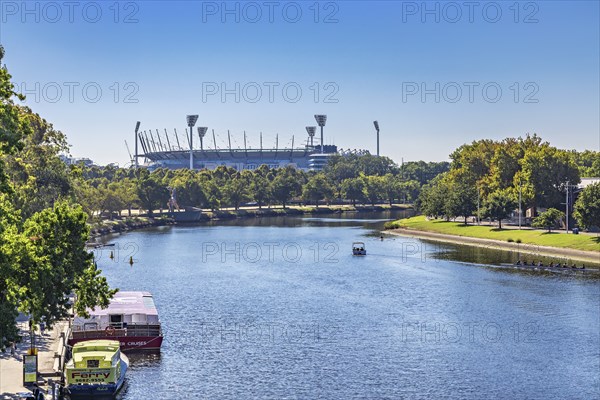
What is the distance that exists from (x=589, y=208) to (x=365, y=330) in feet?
284

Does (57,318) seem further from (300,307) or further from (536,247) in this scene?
(536,247)

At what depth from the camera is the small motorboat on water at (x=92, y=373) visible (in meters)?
58.5

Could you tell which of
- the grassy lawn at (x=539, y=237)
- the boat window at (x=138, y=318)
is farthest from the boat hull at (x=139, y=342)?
the grassy lawn at (x=539, y=237)

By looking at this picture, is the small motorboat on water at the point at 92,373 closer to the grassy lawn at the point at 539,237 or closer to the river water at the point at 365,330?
the river water at the point at 365,330

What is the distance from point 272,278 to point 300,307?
90.3 ft

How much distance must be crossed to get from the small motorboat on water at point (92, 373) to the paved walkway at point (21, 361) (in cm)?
218

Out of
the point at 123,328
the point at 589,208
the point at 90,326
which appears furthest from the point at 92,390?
the point at 589,208

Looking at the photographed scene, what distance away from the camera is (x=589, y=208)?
156000mm

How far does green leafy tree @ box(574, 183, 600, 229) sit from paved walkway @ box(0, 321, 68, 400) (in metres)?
108

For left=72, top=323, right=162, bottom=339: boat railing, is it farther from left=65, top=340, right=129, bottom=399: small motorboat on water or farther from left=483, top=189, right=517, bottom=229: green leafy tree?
left=483, top=189, right=517, bottom=229: green leafy tree

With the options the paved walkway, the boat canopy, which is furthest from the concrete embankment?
the paved walkway

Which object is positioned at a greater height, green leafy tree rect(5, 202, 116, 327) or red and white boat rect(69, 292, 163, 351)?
green leafy tree rect(5, 202, 116, 327)

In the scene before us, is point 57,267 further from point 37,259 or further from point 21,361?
point 21,361

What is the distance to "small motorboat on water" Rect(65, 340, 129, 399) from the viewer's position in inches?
2302
